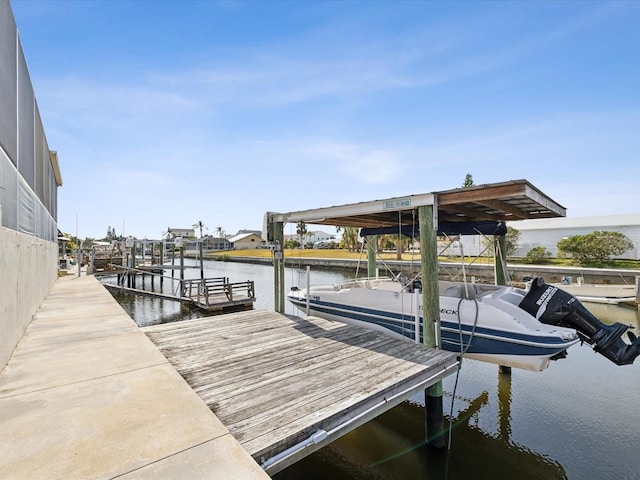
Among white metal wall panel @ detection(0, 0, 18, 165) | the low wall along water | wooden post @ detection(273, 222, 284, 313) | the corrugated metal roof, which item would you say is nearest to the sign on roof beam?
the corrugated metal roof

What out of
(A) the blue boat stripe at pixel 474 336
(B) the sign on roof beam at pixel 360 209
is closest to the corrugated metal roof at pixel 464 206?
(B) the sign on roof beam at pixel 360 209

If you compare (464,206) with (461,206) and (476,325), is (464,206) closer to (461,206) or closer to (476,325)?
(461,206)

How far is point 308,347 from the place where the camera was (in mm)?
5578

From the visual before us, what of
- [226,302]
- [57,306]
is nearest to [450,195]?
[57,306]

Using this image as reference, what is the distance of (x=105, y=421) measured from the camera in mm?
2652

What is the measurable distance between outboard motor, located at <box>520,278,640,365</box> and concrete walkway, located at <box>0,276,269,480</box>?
18.4ft

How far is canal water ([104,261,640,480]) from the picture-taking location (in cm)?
495

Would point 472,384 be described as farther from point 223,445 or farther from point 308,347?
point 223,445

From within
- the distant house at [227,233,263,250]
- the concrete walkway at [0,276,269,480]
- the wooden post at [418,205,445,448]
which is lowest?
the concrete walkway at [0,276,269,480]

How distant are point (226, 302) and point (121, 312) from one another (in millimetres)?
8909

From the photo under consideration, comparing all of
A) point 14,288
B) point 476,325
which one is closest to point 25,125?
point 14,288

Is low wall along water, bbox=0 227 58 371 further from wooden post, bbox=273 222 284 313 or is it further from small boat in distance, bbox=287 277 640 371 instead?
small boat in distance, bbox=287 277 640 371

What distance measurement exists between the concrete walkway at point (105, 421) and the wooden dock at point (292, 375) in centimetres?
49

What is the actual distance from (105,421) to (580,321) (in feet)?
22.4
